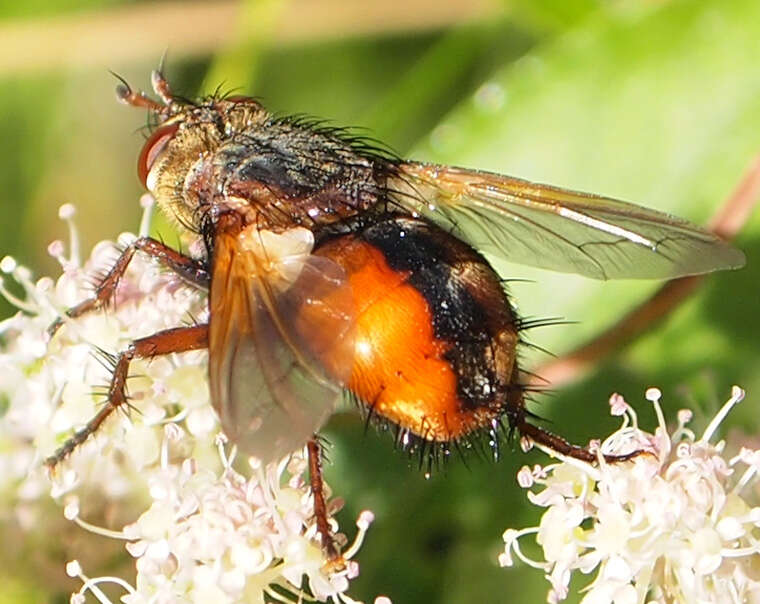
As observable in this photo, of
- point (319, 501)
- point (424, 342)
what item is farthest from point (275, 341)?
point (319, 501)

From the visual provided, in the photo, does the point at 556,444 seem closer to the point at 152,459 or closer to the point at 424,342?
the point at 424,342

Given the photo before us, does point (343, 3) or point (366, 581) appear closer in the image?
point (366, 581)

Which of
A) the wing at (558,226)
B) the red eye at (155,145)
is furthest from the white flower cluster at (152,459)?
the wing at (558,226)

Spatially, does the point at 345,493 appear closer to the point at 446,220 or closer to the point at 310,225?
the point at 446,220

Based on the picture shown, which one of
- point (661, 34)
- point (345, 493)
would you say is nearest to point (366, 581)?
point (345, 493)

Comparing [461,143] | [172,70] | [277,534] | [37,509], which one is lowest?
[277,534]

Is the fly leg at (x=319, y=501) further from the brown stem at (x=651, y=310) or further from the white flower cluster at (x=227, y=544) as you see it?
the brown stem at (x=651, y=310)
